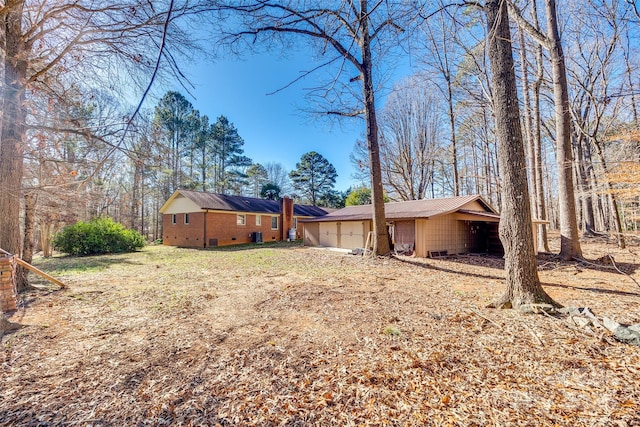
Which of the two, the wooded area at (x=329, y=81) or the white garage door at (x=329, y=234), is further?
the white garage door at (x=329, y=234)

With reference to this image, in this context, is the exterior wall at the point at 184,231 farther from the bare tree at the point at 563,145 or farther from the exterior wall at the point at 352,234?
the bare tree at the point at 563,145

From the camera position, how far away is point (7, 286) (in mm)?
4258

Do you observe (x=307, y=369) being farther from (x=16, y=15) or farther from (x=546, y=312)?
(x=16, y=15)

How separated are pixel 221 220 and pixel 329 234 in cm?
799

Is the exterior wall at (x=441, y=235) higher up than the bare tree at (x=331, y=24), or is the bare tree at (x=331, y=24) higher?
the bare tree at (x=331, y=24)

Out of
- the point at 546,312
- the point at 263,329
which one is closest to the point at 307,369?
the point at 263,329

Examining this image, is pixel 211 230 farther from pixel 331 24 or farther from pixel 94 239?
pixel 331 24

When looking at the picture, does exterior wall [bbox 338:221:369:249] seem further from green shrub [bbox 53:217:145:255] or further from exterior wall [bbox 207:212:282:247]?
green shrub [bbox 53:217:145:255]

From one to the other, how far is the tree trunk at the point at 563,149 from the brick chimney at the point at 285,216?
17235 mm

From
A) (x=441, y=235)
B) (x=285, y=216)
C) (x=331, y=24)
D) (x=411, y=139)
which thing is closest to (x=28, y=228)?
(x=331, y=24)

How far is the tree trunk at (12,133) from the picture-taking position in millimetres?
4977

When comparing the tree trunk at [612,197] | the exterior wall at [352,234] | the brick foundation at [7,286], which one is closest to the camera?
the brick foundation at [7,286]

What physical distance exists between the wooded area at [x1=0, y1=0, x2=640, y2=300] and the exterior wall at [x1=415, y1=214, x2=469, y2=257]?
2.52m

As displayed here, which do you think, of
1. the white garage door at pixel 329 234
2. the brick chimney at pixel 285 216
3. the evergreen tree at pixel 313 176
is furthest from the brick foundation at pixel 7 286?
the evergreen tree at pixel 313 176
